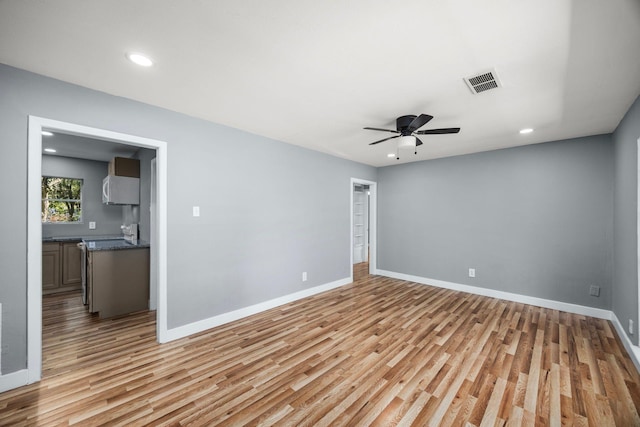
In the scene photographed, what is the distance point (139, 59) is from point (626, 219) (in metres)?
4.89

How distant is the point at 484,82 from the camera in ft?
7.07

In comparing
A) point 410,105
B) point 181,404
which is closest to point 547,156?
Result: point 410,105

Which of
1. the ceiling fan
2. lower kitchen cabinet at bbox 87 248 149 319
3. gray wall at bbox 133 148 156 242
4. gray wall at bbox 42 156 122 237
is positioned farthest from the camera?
gray wall at bbox 42 156 122 237

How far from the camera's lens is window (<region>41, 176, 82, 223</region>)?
16.4ft

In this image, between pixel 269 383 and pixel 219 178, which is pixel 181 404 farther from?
pixel 219 178

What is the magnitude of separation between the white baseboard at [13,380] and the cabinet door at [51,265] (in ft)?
10.8

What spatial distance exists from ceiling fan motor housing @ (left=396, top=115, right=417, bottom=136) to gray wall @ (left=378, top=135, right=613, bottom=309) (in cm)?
248

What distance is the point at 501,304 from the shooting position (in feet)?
13.3

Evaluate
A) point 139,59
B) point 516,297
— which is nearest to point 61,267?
point 139,59

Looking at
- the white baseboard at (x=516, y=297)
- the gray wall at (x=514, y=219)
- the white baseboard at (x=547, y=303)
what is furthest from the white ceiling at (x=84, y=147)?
the white baseboard at (x=547, y=303)

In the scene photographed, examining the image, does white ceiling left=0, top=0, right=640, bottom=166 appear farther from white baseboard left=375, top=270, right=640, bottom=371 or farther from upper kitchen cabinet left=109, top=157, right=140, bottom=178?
white baseboard left=375, top=270, right=640, bottom=371

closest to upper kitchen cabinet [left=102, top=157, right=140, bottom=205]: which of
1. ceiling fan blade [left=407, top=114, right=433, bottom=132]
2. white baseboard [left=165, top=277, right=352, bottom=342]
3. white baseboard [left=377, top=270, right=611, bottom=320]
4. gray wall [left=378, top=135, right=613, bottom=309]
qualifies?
white baseboard [left=165, top=277, right=352, bottom=342]

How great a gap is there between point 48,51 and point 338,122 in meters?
2.52

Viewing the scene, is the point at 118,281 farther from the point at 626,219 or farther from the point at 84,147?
the point at 626,219
